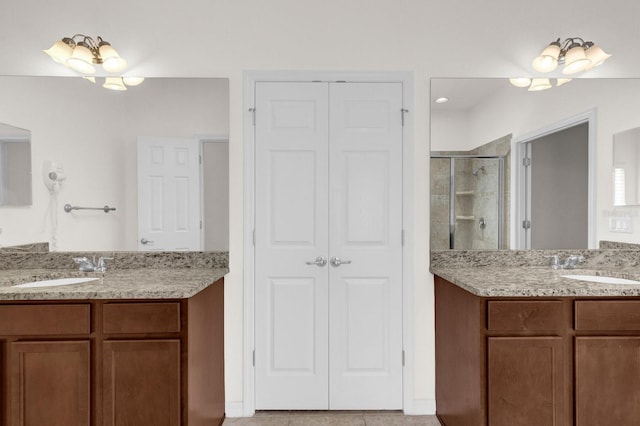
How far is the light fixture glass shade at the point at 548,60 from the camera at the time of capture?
2.37 m

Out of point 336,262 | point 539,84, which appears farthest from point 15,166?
point 539,84

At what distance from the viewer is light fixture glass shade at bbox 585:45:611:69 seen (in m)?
2.38

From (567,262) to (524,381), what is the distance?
978 mm

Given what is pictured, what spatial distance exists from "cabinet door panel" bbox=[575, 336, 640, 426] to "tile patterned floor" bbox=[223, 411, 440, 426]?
0.87 meters

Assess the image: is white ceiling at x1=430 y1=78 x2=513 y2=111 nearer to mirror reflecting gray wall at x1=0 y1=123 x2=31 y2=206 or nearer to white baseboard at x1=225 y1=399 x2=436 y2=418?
white baseboard at x1=225 y1=399 x2=436 y2=418

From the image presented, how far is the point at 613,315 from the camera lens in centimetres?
172

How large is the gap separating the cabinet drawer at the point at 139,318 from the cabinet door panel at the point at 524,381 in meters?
1.48

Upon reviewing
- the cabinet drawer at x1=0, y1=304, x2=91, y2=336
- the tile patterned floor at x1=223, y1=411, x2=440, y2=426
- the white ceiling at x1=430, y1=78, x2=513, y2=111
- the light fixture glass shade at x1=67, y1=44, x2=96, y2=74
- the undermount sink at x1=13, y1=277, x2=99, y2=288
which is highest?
the light fixture glass shade at x1=67, y1=44, x2=96, y2=74

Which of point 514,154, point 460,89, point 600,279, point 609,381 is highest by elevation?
point 460,89

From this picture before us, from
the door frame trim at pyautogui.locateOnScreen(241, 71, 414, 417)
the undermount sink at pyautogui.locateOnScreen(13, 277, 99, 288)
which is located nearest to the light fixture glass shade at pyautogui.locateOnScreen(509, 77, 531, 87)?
the door frame trim at pyautogui.locateOnScreen(241, 71, 414, 417)

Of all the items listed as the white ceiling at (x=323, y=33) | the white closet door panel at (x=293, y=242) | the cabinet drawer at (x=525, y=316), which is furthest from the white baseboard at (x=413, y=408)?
the white ceiling at (x=323, y=33)

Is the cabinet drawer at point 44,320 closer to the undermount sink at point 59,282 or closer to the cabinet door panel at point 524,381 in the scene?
the undermount sink at point 59,282

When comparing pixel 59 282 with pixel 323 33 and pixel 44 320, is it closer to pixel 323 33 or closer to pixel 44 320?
pixel 44 320

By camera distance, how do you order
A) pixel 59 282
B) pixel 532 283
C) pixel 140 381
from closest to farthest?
1. pixel 140 381
2. pixel 532 283
3. pixel 59 282
